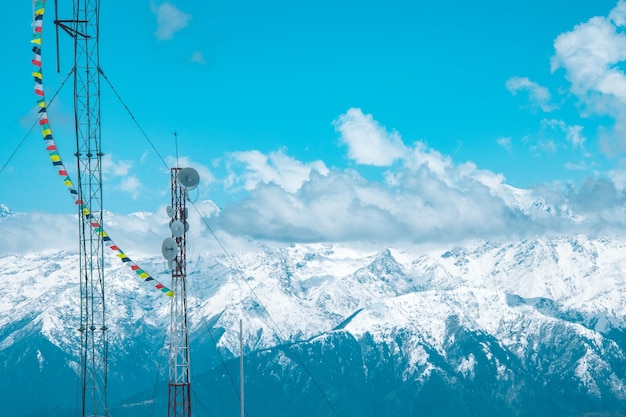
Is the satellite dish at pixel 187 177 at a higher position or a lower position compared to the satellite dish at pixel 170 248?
higher

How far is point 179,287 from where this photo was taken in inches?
3873

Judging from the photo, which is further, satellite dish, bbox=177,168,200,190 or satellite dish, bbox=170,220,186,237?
satellite dish, bbox=177,168,200,190

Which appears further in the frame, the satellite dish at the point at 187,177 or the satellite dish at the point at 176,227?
the satellite dish at the point at 187,177

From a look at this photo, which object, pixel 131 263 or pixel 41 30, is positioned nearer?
pixel 41 30

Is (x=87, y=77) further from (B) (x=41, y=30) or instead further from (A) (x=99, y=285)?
(A) (x=99, y=285)

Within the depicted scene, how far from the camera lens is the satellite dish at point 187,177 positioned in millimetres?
96875

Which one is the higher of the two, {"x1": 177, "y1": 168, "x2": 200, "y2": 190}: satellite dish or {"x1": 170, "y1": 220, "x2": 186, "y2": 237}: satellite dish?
{"x1": 177, "y1": 168, "x2": 200, "y2": 190}: satellite dish

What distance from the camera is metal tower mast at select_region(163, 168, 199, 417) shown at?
95562 mm

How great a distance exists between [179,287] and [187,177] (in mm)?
Result: 9984

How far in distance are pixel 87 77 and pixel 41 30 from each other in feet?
29.8

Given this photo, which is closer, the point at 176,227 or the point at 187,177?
the point at 176,227

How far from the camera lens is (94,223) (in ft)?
308

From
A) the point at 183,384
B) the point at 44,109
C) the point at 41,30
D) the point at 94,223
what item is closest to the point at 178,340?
the point at 183,384

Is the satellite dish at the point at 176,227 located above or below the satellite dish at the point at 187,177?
below
